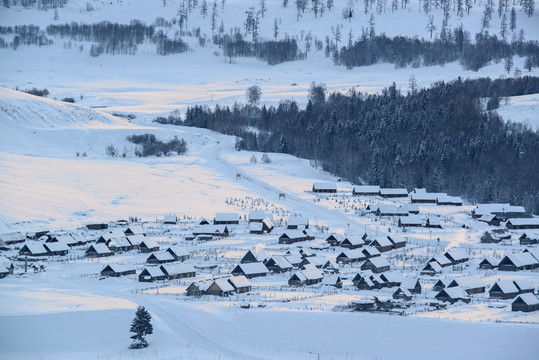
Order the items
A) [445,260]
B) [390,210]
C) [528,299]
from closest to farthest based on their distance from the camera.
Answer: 1. [528,299]
2. [445,260]
3. [390,210]

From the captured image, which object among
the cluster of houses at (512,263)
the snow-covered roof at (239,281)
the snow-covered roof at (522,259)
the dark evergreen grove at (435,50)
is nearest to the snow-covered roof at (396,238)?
the cluster of houses at (512,263)

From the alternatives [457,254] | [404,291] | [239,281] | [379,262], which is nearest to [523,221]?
[457,254]

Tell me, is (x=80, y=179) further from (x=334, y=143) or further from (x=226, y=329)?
(x=226, y=329)

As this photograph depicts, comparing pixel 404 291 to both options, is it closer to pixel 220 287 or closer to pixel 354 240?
pixel 220 287

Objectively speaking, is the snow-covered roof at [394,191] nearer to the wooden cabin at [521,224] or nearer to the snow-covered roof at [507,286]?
the wooden cabin at [521,224]

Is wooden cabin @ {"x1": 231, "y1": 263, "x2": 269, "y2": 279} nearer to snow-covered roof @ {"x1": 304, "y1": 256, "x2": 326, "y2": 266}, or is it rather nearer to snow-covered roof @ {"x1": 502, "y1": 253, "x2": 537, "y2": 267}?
snow-covered roof @ {"x1": 304, "y1": 256, "x2": 326, "y2": 266}

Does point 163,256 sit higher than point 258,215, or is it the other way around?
point 163,256

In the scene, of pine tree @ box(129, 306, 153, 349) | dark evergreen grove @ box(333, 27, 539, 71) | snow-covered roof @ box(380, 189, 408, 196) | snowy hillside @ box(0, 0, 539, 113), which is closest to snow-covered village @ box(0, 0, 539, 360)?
pine tree @ box(129, 306, 153, 349)

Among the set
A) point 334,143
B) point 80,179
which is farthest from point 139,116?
point 80,179
